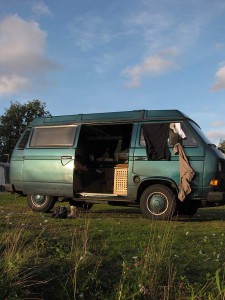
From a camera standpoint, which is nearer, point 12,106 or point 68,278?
point 68,278

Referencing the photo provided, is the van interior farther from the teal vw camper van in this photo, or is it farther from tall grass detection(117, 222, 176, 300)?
tall grass detection(117, 222, 176, 300)

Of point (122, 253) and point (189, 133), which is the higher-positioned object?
point (189, 133)

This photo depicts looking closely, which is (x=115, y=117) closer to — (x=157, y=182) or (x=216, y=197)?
(x=157, y=182)

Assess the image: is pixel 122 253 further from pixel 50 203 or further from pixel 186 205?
pixel 50 203

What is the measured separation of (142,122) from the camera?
9688 millimetres

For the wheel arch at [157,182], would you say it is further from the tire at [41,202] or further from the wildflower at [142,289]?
the wildflower at [142,289]

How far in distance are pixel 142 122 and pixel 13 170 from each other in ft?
12.1

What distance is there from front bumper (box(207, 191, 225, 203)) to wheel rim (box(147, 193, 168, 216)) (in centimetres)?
94

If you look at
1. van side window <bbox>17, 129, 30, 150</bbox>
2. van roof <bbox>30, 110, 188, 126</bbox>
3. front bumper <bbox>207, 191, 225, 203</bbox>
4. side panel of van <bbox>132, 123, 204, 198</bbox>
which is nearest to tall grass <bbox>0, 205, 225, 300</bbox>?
front bumper <bbox>207, 191, 225, 203</bbox>

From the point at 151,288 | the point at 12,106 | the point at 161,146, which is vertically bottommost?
the point at 151,288

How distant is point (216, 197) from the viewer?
860cm

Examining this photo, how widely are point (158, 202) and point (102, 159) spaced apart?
9.60ft

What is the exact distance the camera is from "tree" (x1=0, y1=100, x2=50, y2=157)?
179 feet

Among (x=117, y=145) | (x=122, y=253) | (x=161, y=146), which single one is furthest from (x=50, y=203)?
(x=122, y=253)
